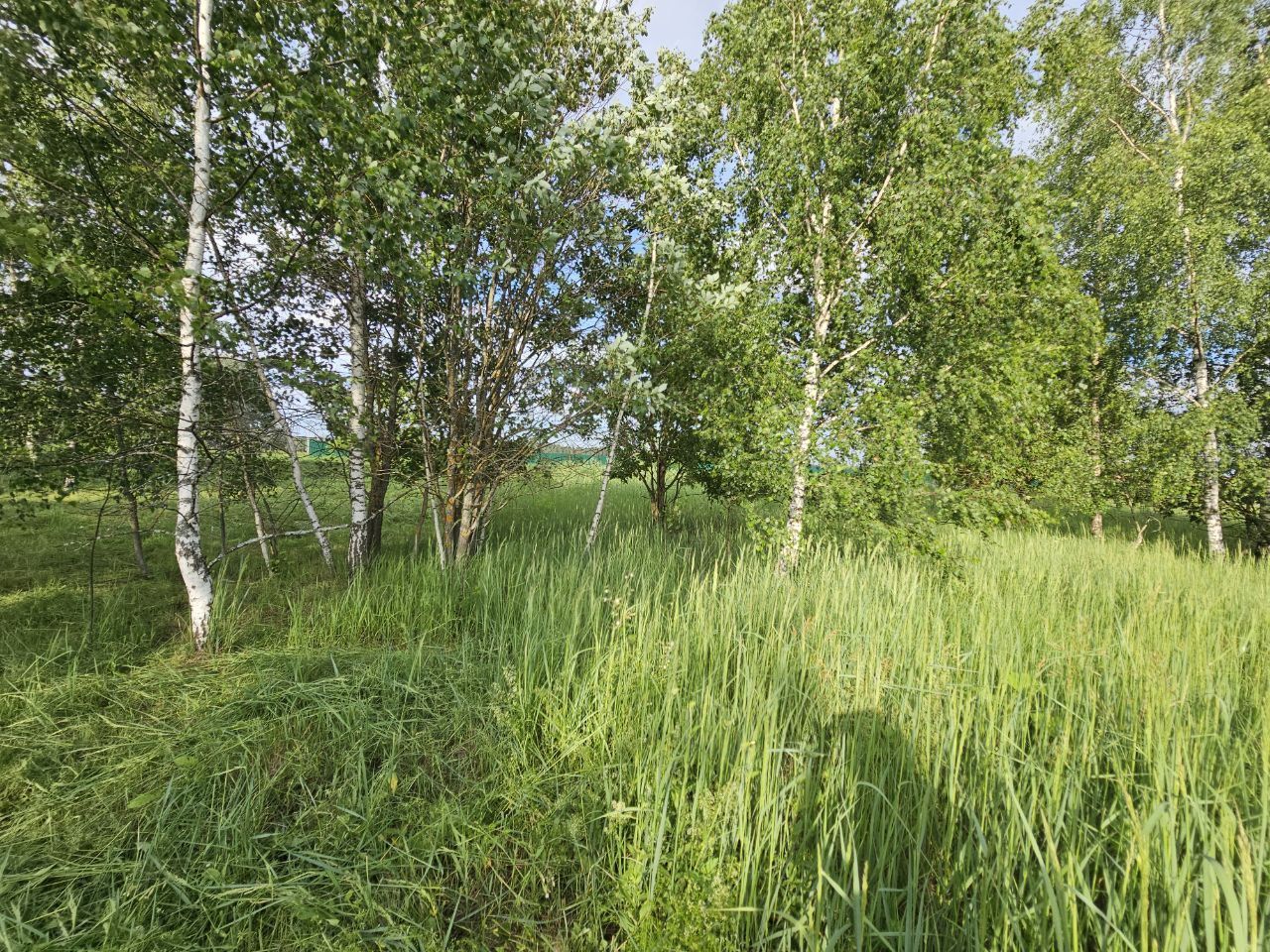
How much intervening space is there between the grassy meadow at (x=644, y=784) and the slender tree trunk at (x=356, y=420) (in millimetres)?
1324

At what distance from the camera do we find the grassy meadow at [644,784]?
1.40m

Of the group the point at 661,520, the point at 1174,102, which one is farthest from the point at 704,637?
the point at 1174,102

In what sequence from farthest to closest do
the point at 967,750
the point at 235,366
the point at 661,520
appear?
1. the point at 661,520
2. the point at 235,366
3. the point at 967,750

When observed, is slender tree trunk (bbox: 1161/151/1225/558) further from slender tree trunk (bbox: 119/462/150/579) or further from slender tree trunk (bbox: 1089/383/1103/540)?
slender tree trunk (bbox: 119/462/150/579)

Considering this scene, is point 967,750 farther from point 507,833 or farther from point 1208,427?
point 1208,427

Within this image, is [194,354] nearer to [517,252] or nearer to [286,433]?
[286,433]

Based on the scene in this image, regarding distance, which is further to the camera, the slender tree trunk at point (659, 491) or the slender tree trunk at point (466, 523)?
the slender tree trunk at point (659, 491)

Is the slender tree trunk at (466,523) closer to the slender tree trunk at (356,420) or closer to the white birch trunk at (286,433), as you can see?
the slender tree trunk at (356,420)

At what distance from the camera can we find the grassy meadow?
1399 millimetres

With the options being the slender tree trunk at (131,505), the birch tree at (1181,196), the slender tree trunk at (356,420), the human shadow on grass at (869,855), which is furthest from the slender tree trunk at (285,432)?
the birch tree at (1181,196)

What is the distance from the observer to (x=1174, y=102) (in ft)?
28.8

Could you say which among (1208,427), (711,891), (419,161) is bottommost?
(711,891)

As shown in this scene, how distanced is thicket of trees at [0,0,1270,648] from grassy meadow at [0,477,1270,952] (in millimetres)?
1333

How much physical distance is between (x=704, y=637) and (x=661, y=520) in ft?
17.5
